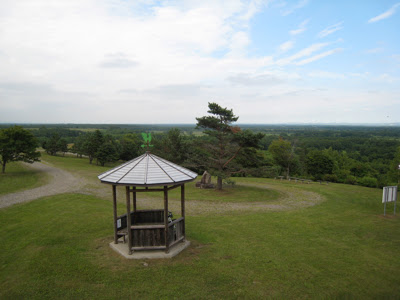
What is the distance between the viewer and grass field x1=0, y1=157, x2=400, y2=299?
559cm

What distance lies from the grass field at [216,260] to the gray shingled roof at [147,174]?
2381 millimetres

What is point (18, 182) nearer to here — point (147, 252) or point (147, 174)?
point (147, 252)

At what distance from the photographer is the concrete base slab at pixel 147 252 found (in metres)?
7.13

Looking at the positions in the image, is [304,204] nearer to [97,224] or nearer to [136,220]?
[136,220]

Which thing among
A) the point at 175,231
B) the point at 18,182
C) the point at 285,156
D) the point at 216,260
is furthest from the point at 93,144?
the point at 216,260

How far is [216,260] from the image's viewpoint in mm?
7043

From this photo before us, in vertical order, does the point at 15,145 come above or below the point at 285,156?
above

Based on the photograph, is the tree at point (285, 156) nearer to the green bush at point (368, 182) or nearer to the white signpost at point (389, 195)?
the green bush at point (368, 182)

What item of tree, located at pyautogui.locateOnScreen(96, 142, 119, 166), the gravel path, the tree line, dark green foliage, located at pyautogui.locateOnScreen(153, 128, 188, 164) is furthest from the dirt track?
tree, located at pyautogui.locateOnScreen(96, 142, 119, 166)

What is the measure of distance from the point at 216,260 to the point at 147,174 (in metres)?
3.39

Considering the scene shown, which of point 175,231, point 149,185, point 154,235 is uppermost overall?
point 149,185

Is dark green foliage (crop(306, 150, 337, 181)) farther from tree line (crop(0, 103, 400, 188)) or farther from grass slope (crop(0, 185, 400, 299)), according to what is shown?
grass slope (crop(0, 185, 400, 299))

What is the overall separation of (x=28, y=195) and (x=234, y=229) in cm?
1439

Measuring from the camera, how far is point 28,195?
15648mm
